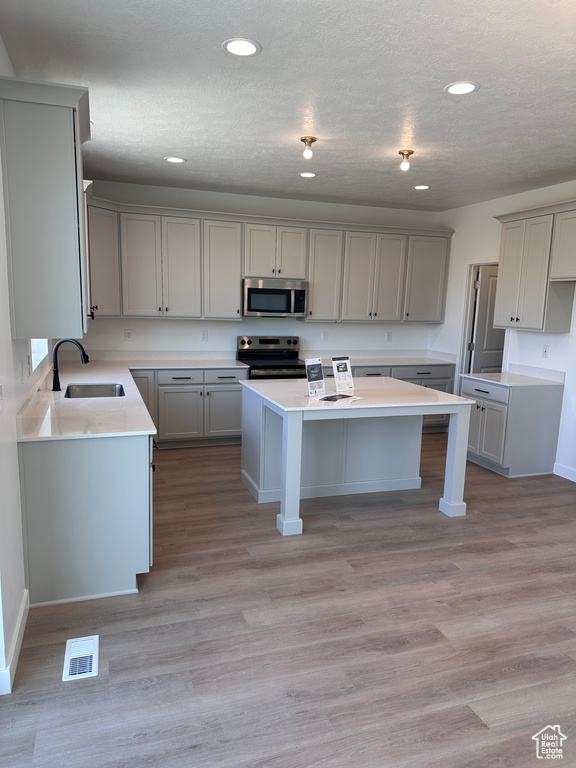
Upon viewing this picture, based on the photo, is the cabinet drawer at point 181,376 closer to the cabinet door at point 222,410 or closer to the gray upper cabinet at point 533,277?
the cabinet door at point 222,410

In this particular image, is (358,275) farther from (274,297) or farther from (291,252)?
(274,297)

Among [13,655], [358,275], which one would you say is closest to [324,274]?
[358,275]

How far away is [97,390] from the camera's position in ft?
12.8

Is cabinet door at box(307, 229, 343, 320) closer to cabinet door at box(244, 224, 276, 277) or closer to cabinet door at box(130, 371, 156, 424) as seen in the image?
cabinet door at box(244, 224, 276, 277)

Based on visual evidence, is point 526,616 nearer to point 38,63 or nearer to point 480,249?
point 38,63

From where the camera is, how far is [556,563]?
3100 mm

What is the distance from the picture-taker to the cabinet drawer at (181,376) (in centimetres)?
501

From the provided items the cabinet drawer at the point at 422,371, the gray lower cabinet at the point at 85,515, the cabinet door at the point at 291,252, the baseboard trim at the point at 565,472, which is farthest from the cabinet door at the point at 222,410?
the baseboard trim at the point at 565,472

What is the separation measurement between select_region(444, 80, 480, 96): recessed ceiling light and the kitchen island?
72.5 inches

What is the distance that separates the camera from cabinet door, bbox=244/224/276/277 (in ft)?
17.7

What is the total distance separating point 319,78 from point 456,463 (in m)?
2.62

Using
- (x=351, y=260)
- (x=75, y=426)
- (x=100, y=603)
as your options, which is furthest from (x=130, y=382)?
(x=351, y=260)

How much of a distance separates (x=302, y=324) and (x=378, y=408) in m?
2.83

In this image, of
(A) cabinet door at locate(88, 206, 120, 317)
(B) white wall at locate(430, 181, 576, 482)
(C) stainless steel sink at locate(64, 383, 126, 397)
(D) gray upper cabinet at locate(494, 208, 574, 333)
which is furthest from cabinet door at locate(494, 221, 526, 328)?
(A) cabinet door at locate(88, 206, 120, 317)
